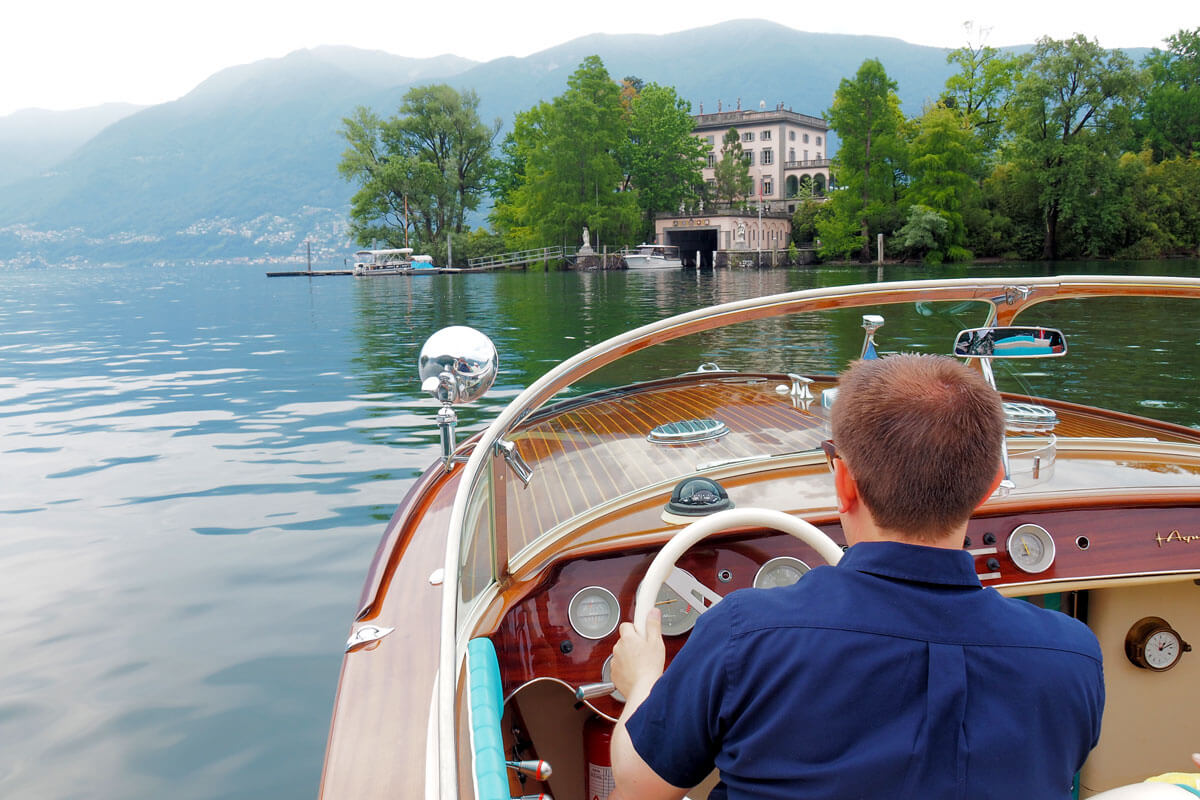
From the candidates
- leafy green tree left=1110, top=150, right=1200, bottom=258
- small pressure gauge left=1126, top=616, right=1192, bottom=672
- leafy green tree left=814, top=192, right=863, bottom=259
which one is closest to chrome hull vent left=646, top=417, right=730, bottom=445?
small pressure gauge left=1126, top=616, right=1192, bottom=672

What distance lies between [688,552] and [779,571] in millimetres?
205

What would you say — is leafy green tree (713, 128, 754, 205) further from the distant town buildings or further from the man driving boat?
the man driving boat

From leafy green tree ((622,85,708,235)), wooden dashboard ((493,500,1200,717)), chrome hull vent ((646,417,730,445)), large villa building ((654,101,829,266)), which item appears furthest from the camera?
large villa building ((654,101,829,266))

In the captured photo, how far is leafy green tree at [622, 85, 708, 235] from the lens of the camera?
55438 mm

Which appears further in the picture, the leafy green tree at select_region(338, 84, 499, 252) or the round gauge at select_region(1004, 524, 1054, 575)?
the leafy green tree at select_region(338, 84, 499, 252)

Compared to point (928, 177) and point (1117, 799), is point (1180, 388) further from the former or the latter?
point (928, 177)

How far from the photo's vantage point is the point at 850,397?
39.5 inches

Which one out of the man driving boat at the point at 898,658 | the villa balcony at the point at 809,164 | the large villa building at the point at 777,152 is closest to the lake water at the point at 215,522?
the man driving boat at the point at 898,658

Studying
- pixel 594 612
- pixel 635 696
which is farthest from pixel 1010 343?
pixel 635 696

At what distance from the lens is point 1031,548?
2074 mm

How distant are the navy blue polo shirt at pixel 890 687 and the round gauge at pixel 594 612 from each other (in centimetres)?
91

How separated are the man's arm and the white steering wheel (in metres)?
0.05

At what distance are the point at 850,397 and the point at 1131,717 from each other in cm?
194

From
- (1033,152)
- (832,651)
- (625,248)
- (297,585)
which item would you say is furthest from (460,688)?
(625,248)
